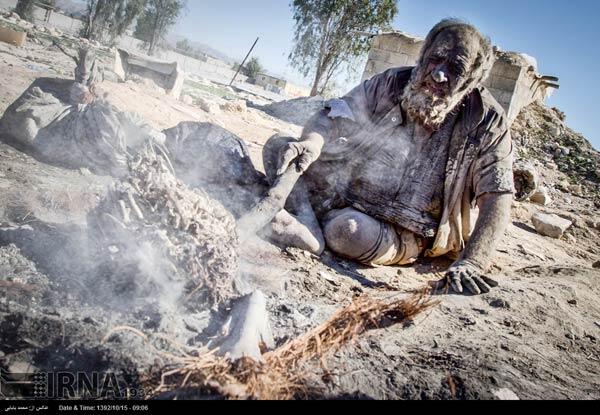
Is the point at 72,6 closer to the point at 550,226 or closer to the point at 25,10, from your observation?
the point at 25,10

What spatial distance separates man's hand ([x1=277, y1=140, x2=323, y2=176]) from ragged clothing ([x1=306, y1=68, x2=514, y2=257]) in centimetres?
45

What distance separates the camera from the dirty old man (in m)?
2.79

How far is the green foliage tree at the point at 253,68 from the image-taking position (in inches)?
1302

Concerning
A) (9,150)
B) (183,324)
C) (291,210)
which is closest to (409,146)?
(291,210)

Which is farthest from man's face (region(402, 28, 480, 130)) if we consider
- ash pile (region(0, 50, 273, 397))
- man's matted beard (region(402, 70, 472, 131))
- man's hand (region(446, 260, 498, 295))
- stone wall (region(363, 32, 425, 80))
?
stone wall (region(363, 32, 425, 80))

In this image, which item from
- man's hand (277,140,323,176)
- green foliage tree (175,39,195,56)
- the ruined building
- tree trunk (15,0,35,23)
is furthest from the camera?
tree trunk (15,0,35,23)

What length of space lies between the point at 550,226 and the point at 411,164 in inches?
148

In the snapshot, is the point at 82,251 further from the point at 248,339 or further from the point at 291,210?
the point at 291,210

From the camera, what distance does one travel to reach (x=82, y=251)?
165 centimetres

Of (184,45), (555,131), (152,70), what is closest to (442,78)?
(184,45)

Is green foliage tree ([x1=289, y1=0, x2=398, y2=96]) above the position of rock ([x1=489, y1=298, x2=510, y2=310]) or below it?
above

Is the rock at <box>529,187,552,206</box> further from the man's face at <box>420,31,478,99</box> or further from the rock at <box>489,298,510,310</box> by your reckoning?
the rock at <box>489,298,510,310</box>

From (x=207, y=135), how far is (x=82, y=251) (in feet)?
5.80

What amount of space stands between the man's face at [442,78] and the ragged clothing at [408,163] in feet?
0.52
